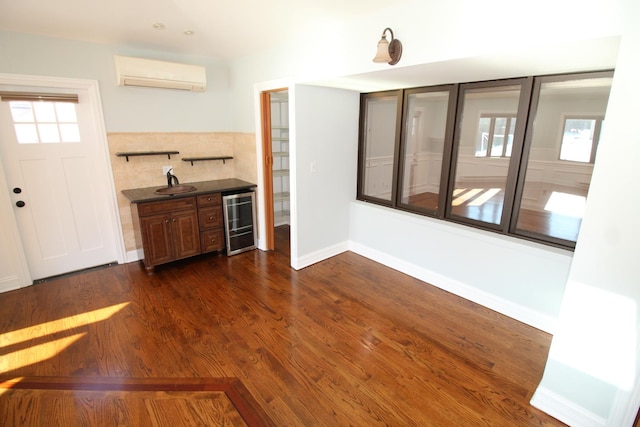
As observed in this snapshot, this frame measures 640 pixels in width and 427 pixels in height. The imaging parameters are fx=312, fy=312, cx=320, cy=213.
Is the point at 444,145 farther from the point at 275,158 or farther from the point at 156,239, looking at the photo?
the point at 156,239

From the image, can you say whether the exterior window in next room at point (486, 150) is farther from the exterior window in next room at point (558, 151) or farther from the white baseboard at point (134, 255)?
the white baseboard at point (134, 255)

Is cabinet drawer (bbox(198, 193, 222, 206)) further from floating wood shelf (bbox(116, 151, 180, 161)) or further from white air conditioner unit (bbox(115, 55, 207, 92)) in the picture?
white air conditioner unit (bbox(115, 55, 207, 92))

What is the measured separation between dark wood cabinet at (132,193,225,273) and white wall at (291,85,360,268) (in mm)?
1082

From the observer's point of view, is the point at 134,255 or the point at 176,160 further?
the point at 176,160

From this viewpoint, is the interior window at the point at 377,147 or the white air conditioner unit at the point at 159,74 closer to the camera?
the white air conditioner unit at the point at 159,74

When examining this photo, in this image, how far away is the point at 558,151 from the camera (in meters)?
3.69

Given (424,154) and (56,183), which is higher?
(424,154)

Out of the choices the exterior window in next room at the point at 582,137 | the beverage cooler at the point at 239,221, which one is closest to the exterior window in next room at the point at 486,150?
the exterior window in next room at the point at 582,137

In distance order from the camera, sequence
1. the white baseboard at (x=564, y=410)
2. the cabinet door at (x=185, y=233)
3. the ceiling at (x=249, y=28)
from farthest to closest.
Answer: the cabinet door at (x=185, y=233), the ceiling at (x=249, y=28), the white baseboard at (x=564, y=410)

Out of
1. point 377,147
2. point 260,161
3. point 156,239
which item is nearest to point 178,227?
point 156,239

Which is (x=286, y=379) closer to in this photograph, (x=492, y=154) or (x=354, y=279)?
(x=354, y=279)

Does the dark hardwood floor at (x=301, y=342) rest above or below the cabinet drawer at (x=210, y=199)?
below

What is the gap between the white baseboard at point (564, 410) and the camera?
1.75 meters

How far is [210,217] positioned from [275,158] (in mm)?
1552
